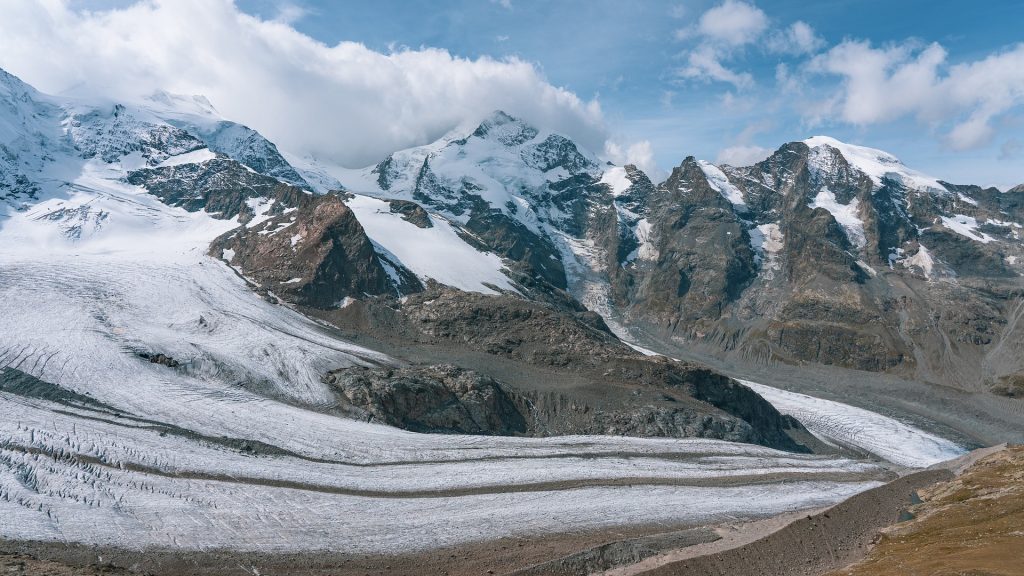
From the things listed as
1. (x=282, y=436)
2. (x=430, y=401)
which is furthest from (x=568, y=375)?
(x=282, y=436)

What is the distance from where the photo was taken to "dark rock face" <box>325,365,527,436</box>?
89000 mm

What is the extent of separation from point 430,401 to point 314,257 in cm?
6757

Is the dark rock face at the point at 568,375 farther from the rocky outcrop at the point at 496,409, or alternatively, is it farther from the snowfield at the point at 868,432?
the snowfield at the point at 868,432

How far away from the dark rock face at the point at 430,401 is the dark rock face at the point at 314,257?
45827 mm

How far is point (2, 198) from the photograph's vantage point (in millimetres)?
174750

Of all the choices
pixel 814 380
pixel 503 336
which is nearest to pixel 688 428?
pixel 503 336

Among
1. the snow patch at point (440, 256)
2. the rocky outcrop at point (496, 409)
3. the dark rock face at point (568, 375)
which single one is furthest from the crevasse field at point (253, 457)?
the snow patch at point (440, 256)

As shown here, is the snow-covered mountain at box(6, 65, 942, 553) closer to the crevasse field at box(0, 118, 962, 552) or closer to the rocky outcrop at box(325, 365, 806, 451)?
the crevasse field at box(0, 118, 962, 552)

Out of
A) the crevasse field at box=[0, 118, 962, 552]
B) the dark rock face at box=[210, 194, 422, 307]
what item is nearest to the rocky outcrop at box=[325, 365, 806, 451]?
the crevasse field at box=[0, 118, 962, 552]

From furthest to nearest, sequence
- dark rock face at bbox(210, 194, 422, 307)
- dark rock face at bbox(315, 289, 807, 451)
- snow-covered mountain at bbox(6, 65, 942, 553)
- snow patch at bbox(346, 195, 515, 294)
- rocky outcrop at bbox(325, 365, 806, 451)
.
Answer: snow patch at bbox(346, 195, 515, 294), dark rock face at bbox(210, 194, 422, 307), dark rock face at bbox(315, 289, 807, 451), rocky outcrop at bbox(325, 365, 806, 451), snow-covered mountain at bbox(6, 65, 942, 553)

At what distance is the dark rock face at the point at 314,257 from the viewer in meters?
140

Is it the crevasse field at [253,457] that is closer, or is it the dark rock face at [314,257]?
the crevasse field at [253,457]

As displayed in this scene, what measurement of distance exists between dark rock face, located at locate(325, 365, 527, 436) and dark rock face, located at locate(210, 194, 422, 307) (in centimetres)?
4583

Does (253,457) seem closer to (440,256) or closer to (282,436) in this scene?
(282,436)
